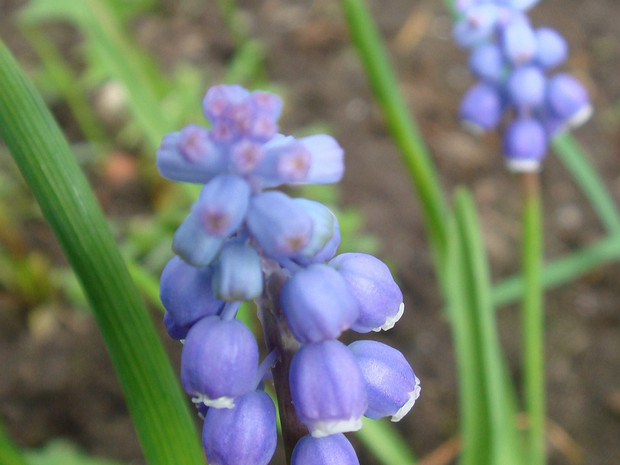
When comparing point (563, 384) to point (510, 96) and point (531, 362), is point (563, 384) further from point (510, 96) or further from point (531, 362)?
point (510, 96)

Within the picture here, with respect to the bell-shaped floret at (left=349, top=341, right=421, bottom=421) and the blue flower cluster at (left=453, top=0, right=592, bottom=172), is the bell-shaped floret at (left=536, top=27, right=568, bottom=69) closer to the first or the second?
the blue flower cluster at (left=453, top=0, right=592, bottom=172)

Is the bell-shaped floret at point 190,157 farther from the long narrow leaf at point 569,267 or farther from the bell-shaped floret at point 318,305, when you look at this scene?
the long narrow leaf at point 569,267

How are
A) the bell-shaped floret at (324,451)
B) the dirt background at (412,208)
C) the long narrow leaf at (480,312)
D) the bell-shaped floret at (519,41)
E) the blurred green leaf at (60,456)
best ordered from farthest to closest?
the dirt background at (412,208), the blurred green leaf at (60,456), the bell-shaped floret at (519,41), the long narrow leaf at (480,312), the bell-shaped floret at (324,451)

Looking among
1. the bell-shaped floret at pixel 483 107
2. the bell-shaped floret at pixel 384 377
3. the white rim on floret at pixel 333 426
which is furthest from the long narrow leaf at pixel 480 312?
the white rim on floret at pixel 333 426

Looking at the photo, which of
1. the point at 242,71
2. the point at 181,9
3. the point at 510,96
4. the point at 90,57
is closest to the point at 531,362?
the point at 510,96

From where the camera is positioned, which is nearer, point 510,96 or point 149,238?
point 510,96
